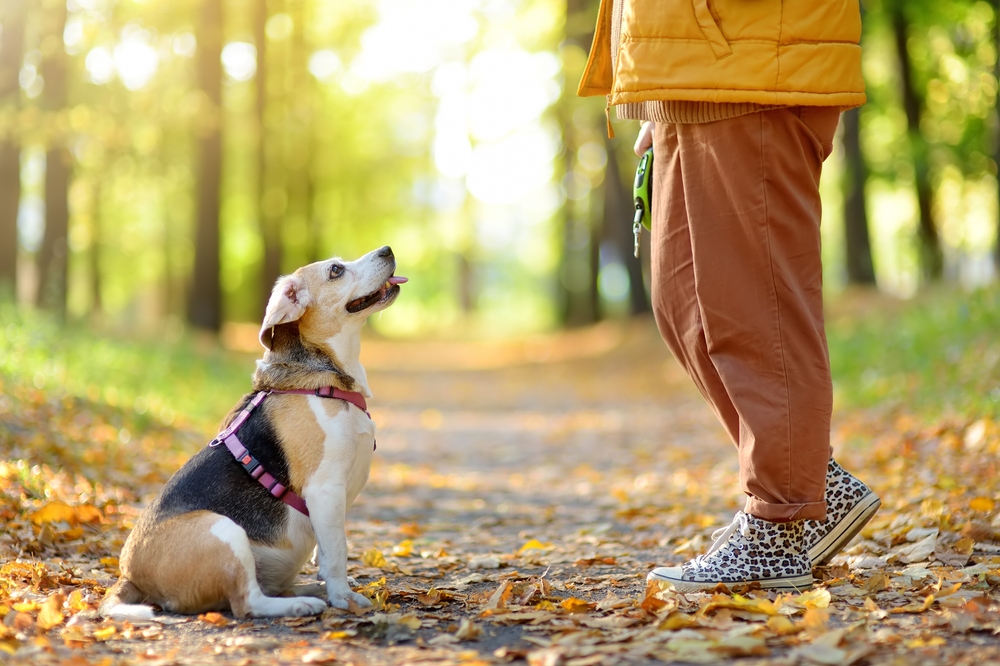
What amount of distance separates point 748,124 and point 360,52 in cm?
2463

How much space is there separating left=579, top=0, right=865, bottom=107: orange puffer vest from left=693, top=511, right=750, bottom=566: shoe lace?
1.66 metres

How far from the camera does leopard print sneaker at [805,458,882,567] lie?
3.88m

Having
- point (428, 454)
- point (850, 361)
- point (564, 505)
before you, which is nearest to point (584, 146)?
point (850, 361)

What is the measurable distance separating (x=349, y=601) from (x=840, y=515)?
6.92ft

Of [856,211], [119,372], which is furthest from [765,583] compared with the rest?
[856,211]

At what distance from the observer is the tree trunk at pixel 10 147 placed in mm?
13320

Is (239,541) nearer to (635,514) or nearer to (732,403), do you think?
(732,403)

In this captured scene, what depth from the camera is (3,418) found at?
6914mm

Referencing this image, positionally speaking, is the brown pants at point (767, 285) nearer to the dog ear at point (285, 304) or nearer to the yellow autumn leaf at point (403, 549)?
the dog ear at point (285, 304)

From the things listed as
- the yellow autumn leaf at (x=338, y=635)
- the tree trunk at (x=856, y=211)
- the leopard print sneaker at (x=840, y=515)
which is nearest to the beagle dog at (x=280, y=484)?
the yellow autumn leaf at (x=338, y=635)

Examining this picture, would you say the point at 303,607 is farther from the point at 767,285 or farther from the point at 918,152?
the point at 918,152

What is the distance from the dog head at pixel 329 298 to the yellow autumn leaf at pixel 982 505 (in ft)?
10.5

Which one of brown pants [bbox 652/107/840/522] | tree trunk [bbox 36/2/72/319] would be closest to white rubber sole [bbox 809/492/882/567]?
brown pants [bbox 652/107/840/522]

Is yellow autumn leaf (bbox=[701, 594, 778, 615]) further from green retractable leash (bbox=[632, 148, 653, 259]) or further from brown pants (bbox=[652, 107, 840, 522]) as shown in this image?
green retractable leash (bbox=[632, 148, 653, 259])
